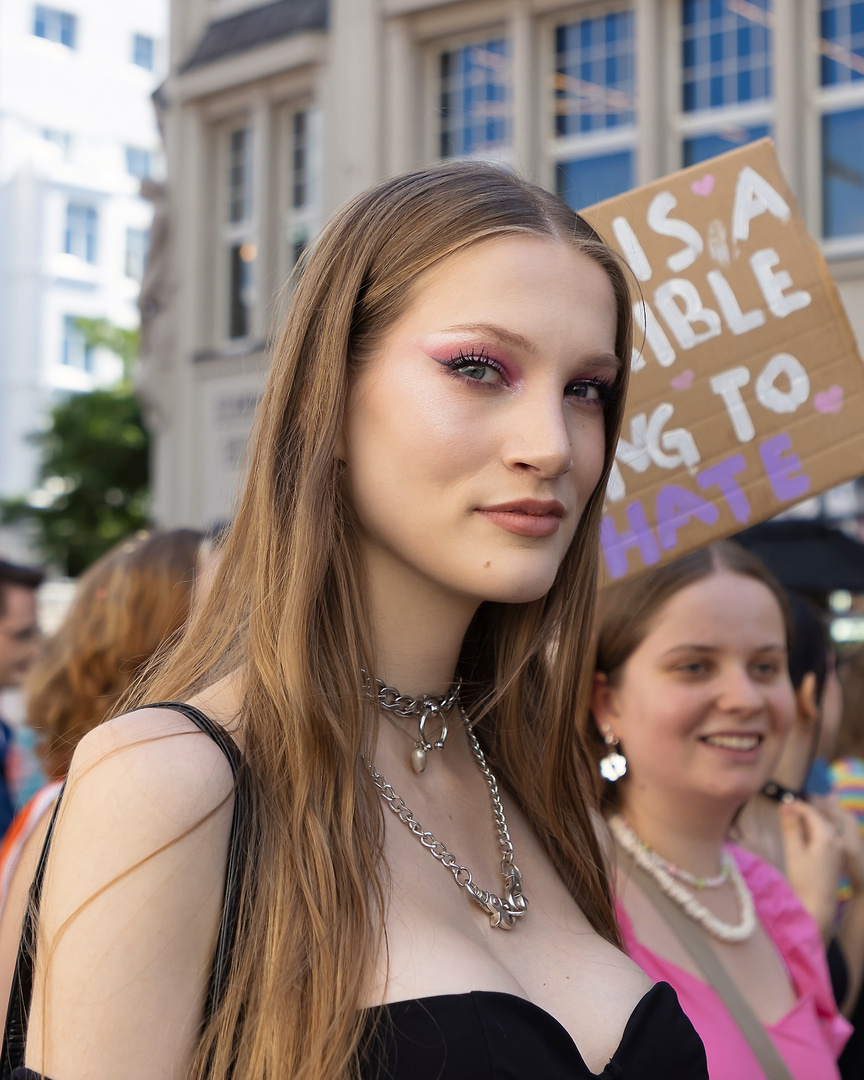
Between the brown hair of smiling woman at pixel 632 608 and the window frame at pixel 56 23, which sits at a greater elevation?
the window frame at pixel 56 23

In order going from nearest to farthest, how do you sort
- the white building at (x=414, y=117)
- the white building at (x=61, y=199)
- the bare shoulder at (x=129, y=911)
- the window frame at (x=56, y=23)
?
the bare shoulder at (x=129, y=911), the white building at (x=414, y=117), the white building at (x=61, y=199), the window frame at (x=56, y=23)

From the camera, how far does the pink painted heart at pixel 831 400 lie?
7.09ft

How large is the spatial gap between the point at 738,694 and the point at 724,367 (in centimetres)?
68

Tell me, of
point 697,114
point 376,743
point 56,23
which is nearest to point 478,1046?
point 376,743

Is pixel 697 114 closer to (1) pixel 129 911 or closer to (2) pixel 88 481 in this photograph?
(1) pixel 129 911

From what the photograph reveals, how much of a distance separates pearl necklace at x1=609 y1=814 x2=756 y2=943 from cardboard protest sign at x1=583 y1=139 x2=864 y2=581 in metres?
0.64

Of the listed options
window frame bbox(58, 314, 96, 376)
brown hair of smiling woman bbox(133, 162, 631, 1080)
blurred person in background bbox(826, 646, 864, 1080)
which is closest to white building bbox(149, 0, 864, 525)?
blurred person in background bbox(826, 646, 864, 1080)

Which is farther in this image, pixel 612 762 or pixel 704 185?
pixel 612 762

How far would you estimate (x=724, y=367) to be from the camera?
7.22ft

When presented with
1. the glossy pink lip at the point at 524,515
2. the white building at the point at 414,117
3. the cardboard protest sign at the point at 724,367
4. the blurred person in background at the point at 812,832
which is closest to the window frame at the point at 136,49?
the white building at the point at 414,117

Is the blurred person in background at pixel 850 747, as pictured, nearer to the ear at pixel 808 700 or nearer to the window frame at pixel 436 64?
the ear at pixel 808 700

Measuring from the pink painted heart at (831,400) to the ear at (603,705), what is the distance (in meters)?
0.74

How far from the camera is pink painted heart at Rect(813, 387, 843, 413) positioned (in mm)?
2162

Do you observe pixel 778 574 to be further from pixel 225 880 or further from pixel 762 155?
pixel 225 880
